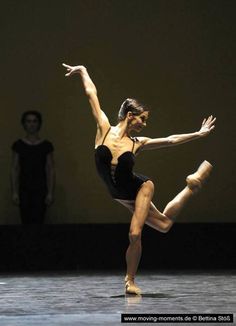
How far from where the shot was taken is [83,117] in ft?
31.8

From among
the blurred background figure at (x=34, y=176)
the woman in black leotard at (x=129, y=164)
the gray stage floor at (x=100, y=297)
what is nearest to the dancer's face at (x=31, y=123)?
the blurred background figure at (x=34, y=176)

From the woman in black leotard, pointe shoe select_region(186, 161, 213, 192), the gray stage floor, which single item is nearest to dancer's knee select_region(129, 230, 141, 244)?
the woman in black leotard

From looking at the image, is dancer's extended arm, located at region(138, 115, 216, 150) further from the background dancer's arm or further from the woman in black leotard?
the background dancer's arm

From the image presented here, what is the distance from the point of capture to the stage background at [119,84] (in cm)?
960

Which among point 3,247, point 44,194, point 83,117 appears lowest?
point 3,247

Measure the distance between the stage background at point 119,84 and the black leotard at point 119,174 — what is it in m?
3.56

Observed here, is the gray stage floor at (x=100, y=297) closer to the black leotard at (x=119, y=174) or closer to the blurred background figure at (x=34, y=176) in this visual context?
the black leotard at (x=119, y=174)

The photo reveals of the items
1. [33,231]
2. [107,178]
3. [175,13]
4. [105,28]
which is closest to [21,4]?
[105,28]

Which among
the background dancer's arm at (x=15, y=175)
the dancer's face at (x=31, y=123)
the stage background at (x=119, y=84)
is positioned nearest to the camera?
the dancer's face at (x=31, y=123)

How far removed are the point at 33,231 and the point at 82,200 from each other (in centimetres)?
161

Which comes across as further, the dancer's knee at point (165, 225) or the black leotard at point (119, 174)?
the dancer's knee at point (165, 225)

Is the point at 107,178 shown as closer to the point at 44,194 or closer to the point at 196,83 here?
the point at 44,194

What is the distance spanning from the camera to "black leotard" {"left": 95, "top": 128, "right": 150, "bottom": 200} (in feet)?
19.7

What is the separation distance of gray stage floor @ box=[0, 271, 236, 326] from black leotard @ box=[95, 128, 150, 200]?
72 centimetres
